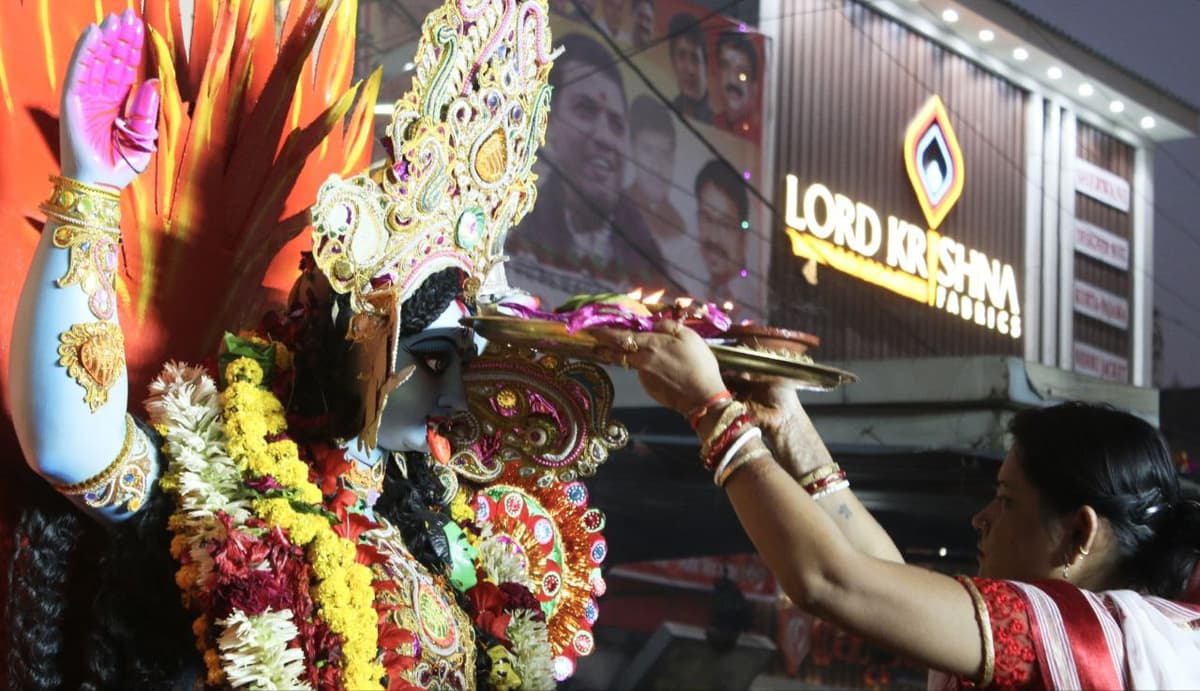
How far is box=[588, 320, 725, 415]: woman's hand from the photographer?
1625 mm

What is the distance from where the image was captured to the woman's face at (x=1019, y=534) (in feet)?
5.69

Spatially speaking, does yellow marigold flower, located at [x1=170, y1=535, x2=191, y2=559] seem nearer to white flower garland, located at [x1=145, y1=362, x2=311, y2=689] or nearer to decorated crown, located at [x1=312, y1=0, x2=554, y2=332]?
white flower garland, located at [x1=145, y1=362, x2=311, y2=689]

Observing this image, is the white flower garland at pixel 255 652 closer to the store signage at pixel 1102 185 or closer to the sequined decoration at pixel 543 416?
the sequined decoration at pixel 543 416

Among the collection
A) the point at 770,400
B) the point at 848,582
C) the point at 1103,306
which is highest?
the point at 1103,306

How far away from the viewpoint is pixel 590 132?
12.6 ft

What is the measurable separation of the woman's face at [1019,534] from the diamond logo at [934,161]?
3332mm

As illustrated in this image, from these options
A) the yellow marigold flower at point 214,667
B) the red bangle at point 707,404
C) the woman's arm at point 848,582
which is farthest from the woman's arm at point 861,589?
the yellow marigold flower at point 214,667

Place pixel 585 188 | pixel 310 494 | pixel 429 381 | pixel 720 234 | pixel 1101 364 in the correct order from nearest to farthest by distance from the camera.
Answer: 1. pixel 310 494
2. pixel 429 381
3. pixel 585 188
4. pixel 720 234
5. pixel 1101 364

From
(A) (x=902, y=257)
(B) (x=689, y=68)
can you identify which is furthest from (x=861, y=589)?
(A) (x=902, y=257)

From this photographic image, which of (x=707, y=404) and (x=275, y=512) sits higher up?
(x=707, y=404)

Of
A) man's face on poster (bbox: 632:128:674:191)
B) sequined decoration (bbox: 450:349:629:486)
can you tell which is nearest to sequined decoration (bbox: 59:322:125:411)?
sequined decoration (bbox: 450:349:629:486)

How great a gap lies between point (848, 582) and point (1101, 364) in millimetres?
4040

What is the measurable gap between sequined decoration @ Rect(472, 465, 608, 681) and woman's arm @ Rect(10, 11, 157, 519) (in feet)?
2.76

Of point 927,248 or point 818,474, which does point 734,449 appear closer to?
point 818,474
